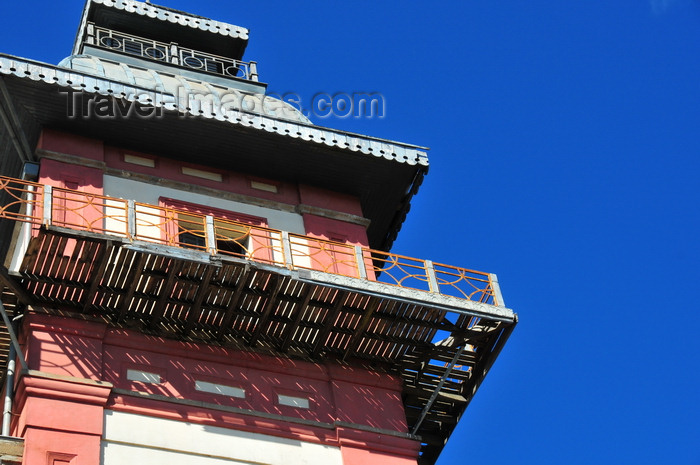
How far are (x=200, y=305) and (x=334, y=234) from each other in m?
4.49

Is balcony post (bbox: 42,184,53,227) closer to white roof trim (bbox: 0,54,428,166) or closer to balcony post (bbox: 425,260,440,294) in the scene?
white roof trim (bbox: 0,54,428,166)

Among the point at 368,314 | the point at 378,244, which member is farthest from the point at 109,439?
the point at 378,244

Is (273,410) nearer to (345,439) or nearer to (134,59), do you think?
(345,439)

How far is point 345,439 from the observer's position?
2164 cm

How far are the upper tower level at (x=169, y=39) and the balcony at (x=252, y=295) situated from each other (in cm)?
643

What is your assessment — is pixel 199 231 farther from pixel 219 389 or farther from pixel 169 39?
pixel 169 39

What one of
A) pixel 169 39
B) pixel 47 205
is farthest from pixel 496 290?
pixel 169 39

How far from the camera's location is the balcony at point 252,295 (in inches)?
828

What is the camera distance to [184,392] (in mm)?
21234

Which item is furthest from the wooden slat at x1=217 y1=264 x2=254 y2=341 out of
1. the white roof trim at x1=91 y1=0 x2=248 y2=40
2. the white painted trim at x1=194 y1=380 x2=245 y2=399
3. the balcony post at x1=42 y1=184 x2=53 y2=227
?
the white roof trim at x1=91 y1=0 x2=248 y2=40

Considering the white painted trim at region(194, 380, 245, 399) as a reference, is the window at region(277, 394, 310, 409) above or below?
above

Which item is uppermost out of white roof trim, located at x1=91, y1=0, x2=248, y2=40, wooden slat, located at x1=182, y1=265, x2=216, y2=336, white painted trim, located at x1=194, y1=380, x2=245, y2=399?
white roof trim, located at x1=91, y1=0, x2=248, y2=40

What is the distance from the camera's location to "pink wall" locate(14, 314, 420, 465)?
1975cm

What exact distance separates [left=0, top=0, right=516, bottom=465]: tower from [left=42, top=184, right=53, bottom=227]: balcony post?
31 mm
